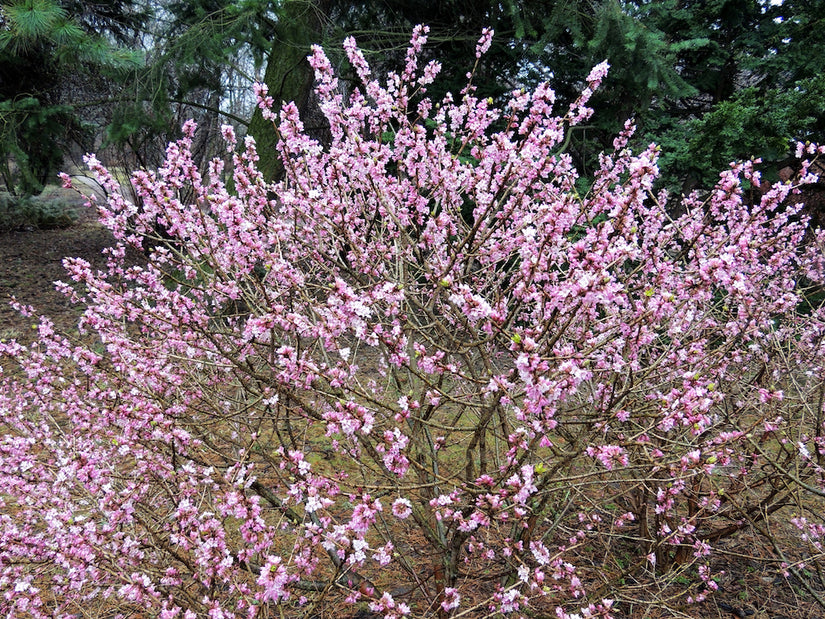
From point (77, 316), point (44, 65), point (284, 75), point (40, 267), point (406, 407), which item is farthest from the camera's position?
point (44, 65)

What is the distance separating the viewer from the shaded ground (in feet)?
11.5

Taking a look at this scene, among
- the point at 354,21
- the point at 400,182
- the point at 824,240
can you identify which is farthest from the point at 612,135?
the point at 400,182

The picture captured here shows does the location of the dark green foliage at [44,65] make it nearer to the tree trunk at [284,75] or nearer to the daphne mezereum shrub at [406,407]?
the tree trunk at [284,75]

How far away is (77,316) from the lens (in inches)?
332

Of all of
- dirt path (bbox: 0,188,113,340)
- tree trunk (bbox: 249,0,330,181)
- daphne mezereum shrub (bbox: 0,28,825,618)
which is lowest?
dirt path (bbox: 0,188,113,340)

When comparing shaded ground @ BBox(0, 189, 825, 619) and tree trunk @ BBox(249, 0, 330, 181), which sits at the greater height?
tree trunk @ BBox(249, 0, 330, 181)

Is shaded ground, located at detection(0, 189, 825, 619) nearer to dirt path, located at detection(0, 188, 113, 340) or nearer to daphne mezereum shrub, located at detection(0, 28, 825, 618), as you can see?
dirt path, located at detection(0, 188, 113, 340)

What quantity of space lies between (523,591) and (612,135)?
7.11 metres

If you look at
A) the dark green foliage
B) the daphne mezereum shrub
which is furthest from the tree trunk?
the daphne mezereum shrub

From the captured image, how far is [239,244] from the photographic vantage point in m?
2.59

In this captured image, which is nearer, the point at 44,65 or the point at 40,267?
the point at 40,267

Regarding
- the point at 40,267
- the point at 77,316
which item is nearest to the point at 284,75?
the point at 77,316

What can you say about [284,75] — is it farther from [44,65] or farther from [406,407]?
[406,407]

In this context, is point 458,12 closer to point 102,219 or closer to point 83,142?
point 102,219
